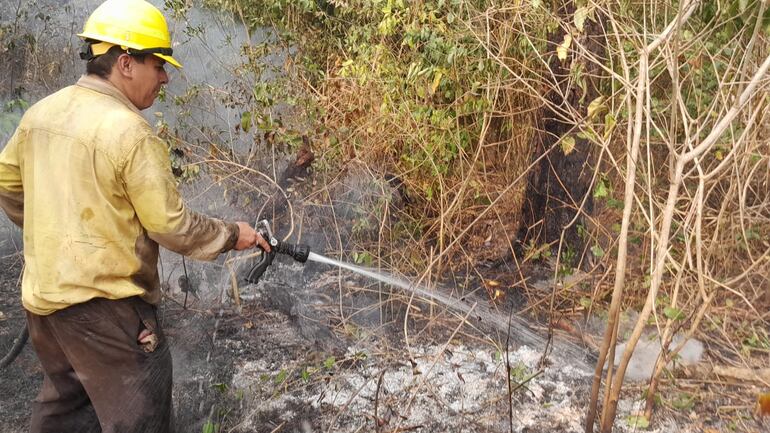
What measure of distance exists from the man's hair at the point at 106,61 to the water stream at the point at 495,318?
2.08 meters

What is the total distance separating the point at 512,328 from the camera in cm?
482

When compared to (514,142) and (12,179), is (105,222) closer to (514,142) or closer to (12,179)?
(12,179)

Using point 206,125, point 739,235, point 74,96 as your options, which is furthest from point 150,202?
point 206,125

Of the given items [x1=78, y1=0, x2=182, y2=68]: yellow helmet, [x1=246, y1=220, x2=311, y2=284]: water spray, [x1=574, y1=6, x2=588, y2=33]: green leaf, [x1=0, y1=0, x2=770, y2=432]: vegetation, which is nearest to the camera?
[x1=78, y1=0, x2=182, y2=68]: yellow helmet

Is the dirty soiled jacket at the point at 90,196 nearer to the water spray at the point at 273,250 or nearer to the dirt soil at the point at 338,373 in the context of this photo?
the water spray at the point at 273,250

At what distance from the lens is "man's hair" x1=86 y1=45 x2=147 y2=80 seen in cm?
257

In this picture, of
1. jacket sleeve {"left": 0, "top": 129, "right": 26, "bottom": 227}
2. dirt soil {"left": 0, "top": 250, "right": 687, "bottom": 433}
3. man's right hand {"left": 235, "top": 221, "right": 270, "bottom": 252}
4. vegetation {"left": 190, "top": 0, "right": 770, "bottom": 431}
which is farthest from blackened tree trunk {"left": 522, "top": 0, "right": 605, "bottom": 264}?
jacket sleeve {"left": 0, "top": 129, "right": 26, "bottom": 227}

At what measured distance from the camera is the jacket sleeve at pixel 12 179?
8.55 ft

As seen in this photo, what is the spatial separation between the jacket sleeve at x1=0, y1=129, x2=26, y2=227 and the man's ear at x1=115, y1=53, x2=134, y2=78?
1.50ft

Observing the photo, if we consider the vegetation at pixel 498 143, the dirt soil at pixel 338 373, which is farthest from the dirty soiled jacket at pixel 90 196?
the vegetation at pixel 498 143

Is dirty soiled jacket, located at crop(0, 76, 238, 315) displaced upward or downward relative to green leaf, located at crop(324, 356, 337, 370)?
upward

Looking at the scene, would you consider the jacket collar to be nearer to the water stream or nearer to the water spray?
the water spray

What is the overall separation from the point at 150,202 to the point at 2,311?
131 inches

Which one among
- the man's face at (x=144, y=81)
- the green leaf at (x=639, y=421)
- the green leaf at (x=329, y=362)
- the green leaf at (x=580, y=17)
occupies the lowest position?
the green leaf at (x=329, y=362)
